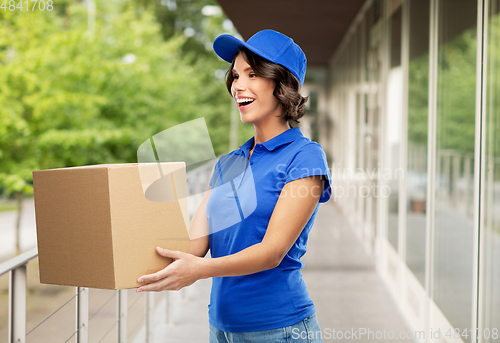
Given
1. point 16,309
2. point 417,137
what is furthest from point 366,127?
point 16,309

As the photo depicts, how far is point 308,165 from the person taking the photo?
1.01 m

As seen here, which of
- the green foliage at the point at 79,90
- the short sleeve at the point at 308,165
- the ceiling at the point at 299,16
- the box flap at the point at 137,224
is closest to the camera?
the box flap at the point at 137,224

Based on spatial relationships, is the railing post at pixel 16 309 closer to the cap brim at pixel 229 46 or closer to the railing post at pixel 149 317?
the cap brim at pixel 229 46

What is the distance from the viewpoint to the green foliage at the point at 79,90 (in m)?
7.35

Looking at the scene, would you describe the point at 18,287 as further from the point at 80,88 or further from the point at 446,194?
the point at 80,88

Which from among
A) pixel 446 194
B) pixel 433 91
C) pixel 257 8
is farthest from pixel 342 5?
pixel 446 194

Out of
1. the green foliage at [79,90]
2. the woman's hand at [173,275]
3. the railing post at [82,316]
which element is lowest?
the railing post at [82,316]

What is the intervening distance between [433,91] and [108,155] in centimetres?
942

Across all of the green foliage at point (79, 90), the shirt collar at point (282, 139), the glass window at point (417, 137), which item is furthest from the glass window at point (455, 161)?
the green foliage at point (79, 90)

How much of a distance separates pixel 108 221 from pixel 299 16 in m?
4.68

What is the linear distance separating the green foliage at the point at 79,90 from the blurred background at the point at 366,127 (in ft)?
0.12

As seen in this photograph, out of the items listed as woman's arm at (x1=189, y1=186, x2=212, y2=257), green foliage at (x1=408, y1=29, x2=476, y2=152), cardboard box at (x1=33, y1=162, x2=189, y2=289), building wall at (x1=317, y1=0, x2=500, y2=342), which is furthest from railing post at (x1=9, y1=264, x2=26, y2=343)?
green foliage at (x1=408, y1=29, x2=476, y2=152)

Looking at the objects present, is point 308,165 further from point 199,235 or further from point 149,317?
point 149,317

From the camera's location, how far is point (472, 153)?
1999 millimetres
